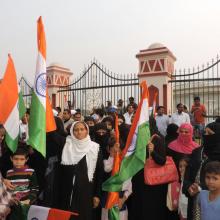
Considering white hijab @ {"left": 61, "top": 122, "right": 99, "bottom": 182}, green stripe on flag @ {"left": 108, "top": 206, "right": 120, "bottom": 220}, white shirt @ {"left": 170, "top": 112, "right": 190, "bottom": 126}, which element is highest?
white shirt @ {"left": 170, "top": 112, "right": 190, "bottom": 126}

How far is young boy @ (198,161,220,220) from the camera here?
8.26 ft

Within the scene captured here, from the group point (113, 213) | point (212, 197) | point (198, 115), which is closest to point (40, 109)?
point (113, 213)

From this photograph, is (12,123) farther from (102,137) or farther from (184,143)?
(184,143)

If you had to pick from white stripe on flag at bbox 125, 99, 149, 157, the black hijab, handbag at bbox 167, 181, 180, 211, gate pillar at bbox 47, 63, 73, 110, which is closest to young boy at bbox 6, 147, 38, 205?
white stripe on flag at bbox 125, 99, 149, 157

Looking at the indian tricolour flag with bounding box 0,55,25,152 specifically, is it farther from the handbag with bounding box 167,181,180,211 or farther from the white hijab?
the handbag with bounding box 167,181,180,211

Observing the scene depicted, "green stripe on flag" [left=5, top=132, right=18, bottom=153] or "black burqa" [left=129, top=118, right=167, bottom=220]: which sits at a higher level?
"green stripe on flag" [left=5, top=132, right=18, bottom=153]

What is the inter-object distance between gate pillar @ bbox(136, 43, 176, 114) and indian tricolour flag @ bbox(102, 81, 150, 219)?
6644mm

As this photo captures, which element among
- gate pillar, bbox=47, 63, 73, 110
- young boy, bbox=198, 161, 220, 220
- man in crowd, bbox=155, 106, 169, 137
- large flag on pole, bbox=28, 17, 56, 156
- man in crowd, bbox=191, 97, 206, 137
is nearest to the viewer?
young boy, bbox=198, 161, 220, 220

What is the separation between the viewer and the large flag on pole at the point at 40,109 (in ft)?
11.0

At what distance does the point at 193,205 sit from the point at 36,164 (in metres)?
1.88

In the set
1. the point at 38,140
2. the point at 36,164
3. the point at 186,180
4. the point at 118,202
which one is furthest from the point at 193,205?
the point at 36,164

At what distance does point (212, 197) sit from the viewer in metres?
2.59

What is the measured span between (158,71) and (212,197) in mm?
7950

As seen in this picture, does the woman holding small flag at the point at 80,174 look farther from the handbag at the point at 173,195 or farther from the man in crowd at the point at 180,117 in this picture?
the man in crowd at the point at 180,117
